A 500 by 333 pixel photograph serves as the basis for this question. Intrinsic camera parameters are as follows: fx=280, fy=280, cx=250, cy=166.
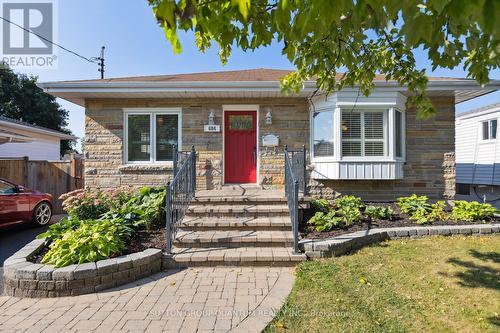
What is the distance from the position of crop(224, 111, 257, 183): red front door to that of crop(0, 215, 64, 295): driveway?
174 inches

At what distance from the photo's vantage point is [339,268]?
384 centimetres

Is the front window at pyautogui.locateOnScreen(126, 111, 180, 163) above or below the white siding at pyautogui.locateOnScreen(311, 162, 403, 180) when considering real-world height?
above

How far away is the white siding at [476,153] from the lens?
12.2 metres

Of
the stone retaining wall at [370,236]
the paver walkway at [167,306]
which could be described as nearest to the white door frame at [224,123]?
the stone retaining wall at [370,236]

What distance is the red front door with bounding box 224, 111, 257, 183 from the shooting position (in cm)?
741

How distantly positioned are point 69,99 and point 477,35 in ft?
26.9

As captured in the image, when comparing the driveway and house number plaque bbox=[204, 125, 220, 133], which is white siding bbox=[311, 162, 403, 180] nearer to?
house number plaque bbox=[204, 125, 220, 133]

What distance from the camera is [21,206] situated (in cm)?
628

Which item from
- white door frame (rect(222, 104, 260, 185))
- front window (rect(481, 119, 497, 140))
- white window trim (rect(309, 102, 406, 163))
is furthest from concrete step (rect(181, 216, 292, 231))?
front window (rect(481, 119, 497, 140))

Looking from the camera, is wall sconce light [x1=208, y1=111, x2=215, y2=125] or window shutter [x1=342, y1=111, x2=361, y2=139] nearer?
window shutter [x1=342, y1=111, x2=361, y2=139]

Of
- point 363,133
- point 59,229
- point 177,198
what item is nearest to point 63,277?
point 59,229

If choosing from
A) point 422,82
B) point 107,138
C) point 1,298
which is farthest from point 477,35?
point 107,138

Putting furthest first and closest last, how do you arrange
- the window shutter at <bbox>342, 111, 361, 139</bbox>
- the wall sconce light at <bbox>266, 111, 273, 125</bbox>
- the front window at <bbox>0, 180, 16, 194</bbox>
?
the wall sconce light at <bbox>266, 111, 273, 125</bbox> → the window shutter at <bbox>342, 111, 361, 139</bbox> → the front window at <bbox>0, 180, 16, 194</bbox>

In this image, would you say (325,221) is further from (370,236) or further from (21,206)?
(21,206)
